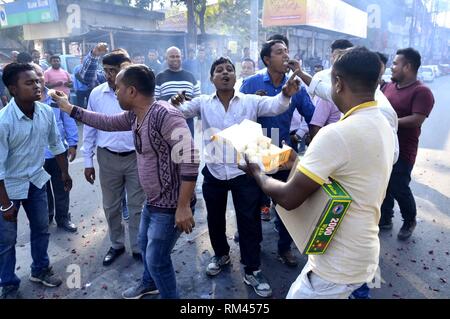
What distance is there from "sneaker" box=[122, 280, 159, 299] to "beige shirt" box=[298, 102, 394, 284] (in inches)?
69.2

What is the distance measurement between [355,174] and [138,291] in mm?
2185

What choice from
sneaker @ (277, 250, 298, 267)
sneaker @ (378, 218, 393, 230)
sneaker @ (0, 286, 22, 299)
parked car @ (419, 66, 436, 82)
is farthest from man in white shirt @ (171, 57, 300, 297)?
parked car @ (419, 66, 436, 82)

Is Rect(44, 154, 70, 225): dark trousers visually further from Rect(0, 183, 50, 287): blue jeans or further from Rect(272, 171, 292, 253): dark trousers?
Rect(272, 171, 292, 253): dark trousers

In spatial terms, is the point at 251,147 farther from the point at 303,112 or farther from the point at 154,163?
the point at 303,112

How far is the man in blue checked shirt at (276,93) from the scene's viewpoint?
11.1 ft

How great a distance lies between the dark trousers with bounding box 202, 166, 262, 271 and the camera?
3016 millimetres

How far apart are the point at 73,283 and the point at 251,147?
7.35 feet

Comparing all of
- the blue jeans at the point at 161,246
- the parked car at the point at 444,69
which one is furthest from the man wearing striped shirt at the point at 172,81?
the parked car at the point at 444,69

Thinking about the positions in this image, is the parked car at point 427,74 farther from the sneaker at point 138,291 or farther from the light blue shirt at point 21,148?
the light blue shirt at point 21,148

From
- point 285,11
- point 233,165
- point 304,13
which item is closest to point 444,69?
point 304,13

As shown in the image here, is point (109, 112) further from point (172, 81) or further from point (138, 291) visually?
point (172, 81)

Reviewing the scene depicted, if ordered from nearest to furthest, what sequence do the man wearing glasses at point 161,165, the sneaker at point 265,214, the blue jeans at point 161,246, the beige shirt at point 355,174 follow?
the beige shirt at point 355,174
the man wearing glasses at point 161,165
the blue jeans at point 161,246
the sneaker at point 265,214

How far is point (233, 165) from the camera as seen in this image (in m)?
2.96

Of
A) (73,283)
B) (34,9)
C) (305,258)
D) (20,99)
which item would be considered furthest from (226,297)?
(34,9)
